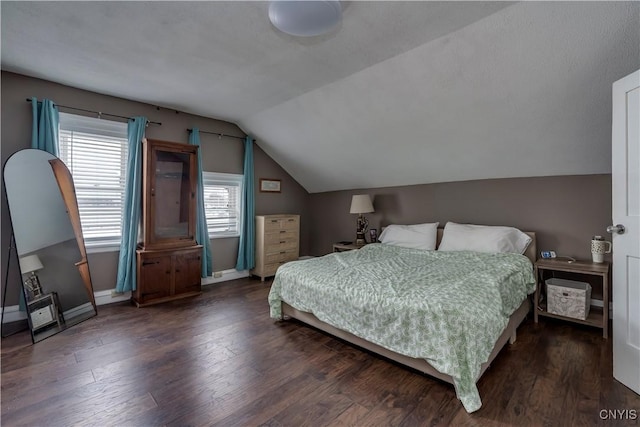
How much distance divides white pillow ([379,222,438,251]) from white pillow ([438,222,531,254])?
17 centimetres

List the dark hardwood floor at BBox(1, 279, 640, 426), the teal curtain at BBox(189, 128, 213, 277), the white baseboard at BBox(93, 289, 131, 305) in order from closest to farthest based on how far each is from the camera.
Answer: the dark hardwood floor at BBox(1, 279, 640, 426)
the white baseboard at BBox(93, 289, 131, 305)
the teal curtain at BBox(189, 128, 213, 277)

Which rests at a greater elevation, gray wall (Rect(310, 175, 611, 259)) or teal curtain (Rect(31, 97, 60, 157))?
teal curtain (Rect(31, 97, 60, 157))

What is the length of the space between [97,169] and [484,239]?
14.6 ft

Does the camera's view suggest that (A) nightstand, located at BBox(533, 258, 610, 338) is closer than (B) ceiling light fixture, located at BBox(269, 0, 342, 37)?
No

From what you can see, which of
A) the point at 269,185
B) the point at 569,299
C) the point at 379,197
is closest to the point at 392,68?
the point at 379,197

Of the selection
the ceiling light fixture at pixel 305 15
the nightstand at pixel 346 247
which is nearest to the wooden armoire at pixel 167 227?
the nightstand at pixel 346 247

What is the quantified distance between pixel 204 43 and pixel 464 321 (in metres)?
2.72

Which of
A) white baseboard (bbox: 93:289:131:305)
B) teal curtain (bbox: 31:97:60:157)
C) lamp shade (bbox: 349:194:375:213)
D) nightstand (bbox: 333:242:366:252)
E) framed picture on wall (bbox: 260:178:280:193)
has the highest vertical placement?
teal curtain (bbox: 31:97:60:157)

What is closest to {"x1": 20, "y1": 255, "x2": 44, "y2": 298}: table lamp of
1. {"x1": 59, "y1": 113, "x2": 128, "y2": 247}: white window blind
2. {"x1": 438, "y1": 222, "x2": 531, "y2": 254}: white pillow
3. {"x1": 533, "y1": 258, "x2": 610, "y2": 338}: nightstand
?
{"x1": 59, "y1": 113, "x2": 128, "y2": 247}: white window blind

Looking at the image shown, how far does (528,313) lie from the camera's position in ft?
9.92

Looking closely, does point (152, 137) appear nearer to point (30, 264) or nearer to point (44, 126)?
point (44, 126)

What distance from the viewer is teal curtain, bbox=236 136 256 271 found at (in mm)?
4535

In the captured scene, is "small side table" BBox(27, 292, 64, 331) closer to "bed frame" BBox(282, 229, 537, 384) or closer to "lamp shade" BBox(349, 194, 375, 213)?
"bed frame" BBox(282, 229, 537, 384)

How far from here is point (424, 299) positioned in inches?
75.1
